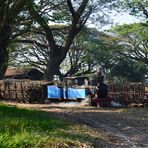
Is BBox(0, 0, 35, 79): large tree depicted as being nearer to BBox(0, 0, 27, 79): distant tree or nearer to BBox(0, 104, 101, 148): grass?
BBox(0, 0, 27, 79): distant tree

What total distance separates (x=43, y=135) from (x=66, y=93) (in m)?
17.8

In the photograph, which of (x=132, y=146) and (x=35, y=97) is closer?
(x=132, y=146)

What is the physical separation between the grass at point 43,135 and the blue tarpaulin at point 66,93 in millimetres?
12691

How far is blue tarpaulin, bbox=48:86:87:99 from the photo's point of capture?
26195mm

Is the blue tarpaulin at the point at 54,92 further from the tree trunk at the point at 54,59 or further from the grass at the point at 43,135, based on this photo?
the grass at the point at 43,135

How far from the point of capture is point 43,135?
9914mm

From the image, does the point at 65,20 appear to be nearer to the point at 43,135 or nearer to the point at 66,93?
the point at 66,93

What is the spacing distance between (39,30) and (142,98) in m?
11.6

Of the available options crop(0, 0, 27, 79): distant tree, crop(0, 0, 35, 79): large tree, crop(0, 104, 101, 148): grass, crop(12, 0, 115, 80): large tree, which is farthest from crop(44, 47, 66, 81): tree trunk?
crop(0, 104, 101, 148): grass

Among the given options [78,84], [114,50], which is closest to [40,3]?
[78,84]

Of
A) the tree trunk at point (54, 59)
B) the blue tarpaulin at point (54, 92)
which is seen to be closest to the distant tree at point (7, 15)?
the blue tarpaulin at point (54, 92)

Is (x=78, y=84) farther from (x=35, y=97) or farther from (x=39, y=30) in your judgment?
(x=39, y=30)

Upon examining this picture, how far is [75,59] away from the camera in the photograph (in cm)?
5694

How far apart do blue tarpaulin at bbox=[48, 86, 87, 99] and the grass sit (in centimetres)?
1269
